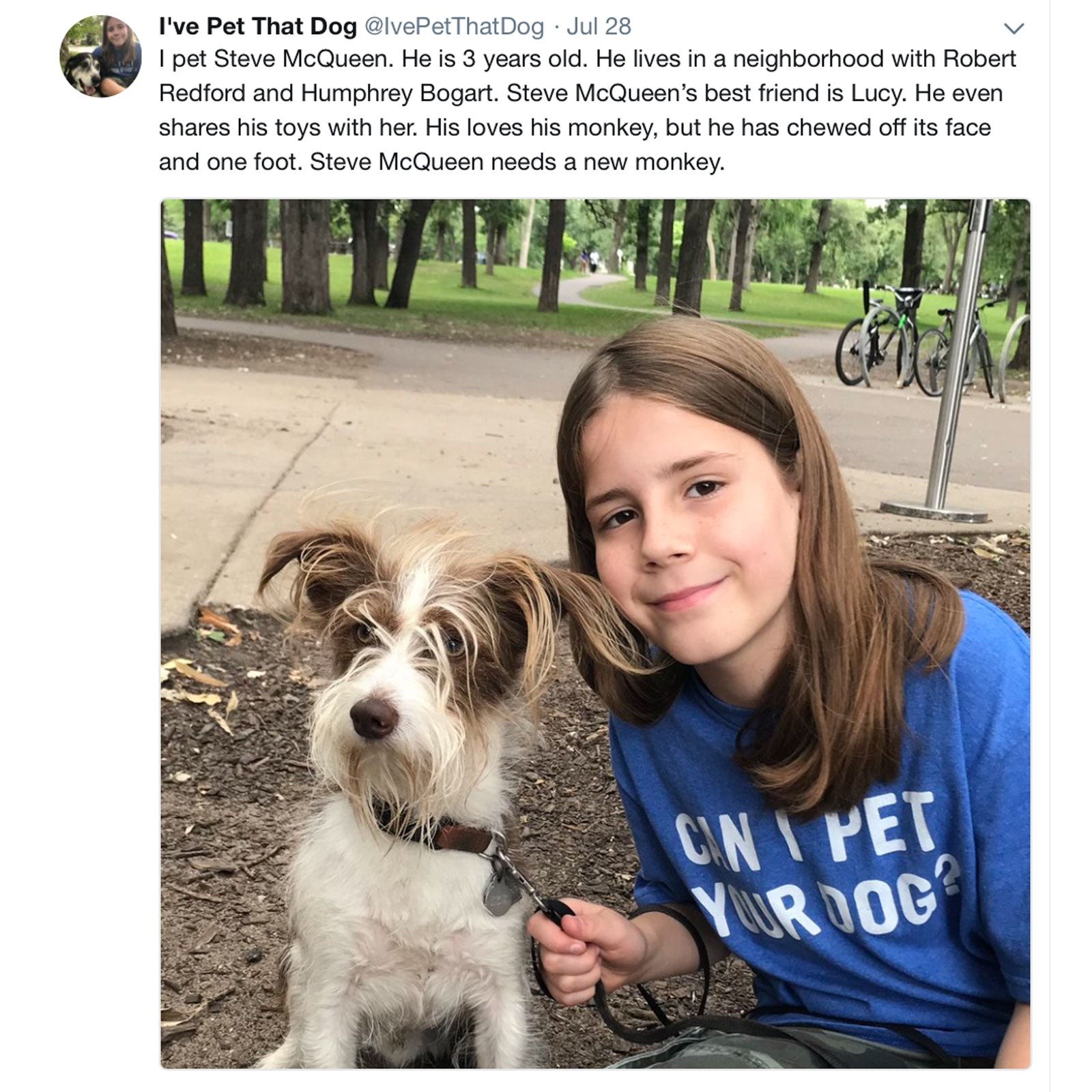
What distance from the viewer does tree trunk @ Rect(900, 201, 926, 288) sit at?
33.5ft

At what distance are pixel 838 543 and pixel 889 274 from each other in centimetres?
900

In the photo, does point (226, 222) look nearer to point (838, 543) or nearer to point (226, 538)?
point (226, 538)

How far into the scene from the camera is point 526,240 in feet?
79.3

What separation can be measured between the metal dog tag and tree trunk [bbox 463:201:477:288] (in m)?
24.6

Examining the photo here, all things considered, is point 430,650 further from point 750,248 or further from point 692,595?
point 750,248

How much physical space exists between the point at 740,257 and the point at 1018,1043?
5.63 metres

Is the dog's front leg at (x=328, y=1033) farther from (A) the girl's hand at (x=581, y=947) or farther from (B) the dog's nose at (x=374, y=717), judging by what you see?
(B) the dog's nose at (x=374, y=717)

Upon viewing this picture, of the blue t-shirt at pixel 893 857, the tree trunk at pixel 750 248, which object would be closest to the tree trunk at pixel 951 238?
the tree trunk at pixel 750 248

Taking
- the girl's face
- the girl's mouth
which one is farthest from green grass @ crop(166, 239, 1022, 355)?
the girl's mouth

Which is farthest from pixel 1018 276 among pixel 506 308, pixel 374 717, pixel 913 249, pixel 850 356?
pixel 506 308

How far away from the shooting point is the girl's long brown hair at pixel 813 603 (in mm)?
2287

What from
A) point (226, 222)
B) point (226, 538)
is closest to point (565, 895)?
point (226, 538)
